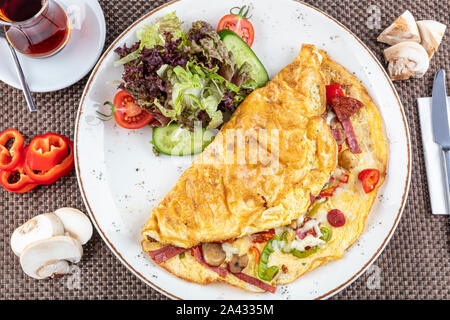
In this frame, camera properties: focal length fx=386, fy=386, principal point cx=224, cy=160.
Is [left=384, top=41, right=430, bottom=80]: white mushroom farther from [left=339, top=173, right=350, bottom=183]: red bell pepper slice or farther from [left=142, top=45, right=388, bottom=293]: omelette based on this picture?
[left=339, top=173, right=350, bottom=183]: red bell pepper slice

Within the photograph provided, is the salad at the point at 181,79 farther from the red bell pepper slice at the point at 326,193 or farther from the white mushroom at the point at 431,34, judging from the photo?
the white mushroom at the point at 431,34

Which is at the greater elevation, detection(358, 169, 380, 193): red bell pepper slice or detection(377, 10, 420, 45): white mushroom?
detection(377, 10, 420, 45): white mushroom

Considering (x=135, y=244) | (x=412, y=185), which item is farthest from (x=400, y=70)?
(x=135, y=244)

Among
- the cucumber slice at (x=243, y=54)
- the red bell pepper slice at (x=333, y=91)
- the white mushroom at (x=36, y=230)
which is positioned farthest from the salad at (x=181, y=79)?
the white mushroom at (x=36, y=230)

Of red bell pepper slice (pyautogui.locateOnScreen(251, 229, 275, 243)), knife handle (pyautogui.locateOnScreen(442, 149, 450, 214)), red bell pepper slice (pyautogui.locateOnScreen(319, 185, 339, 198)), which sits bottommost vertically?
red bell pepper slice (pyautogui.locateOnScreen(251, 229, 275, 243))

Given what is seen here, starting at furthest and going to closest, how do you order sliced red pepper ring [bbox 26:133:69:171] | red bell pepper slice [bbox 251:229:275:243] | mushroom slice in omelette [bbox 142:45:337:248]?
sliced red pepper ring [bbox 26:133:69:171] → red bell pepper slice [bbox 251:229:275:243] → mushroom slice in omelette [bbox 142:45:337:248]

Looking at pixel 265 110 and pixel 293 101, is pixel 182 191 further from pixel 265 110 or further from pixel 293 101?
pixel 293 101

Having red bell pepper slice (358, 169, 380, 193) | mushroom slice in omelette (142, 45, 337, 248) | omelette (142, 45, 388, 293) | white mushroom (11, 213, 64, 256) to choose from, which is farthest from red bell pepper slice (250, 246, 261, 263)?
white mushroom (11, 213, 64, 256)

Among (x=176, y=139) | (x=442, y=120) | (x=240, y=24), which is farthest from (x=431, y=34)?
(x=176, y=139)
